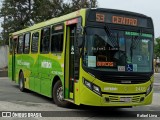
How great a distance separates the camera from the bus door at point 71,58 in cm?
1131

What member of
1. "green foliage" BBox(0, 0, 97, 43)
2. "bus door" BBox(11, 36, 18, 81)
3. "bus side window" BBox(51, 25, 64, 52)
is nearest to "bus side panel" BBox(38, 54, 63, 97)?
"bus side window" BBox(51, 25, 64, 52)

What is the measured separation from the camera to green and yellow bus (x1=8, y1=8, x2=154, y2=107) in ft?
34.4

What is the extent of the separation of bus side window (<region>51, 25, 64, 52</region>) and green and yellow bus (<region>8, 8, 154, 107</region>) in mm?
34

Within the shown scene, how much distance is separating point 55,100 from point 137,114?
2829mm

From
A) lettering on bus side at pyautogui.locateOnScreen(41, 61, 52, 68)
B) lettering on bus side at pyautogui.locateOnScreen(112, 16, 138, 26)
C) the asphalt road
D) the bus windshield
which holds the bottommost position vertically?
the asphalt road

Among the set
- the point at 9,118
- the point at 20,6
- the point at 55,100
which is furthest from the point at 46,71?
the point at 20,6

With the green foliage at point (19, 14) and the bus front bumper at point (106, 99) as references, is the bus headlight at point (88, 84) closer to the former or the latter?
the bus front bumper at point (106, 99)

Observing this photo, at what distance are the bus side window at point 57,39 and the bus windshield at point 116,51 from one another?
195 cm

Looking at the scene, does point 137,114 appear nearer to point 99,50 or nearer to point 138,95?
point 138,95

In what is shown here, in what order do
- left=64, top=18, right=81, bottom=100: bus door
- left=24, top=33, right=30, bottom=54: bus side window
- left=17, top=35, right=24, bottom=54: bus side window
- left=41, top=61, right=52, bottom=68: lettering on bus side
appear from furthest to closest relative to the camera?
left=17, top=35, right=24, bottom=54: bus side window
left=24, top=33, right=30, bottom=54: bus side window
left=41, top=61, right=52, bottom=68: lettering on bus side
left=64, top=18, right=81, bottom=100: bus door

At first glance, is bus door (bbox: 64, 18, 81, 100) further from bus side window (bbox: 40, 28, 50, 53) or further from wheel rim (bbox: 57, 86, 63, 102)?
bus side window (bbox: 40, 28, 50, 53)

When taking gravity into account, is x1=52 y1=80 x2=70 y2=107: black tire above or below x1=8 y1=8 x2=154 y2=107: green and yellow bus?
below

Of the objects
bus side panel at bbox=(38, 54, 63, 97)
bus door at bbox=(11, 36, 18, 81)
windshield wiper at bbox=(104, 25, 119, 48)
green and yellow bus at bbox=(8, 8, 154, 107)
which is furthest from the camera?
bus door at bbox=(11, 36, 18, 81)

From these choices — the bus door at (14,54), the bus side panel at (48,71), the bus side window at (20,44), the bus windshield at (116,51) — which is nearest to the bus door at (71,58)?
the bus side panel at (48,71)
